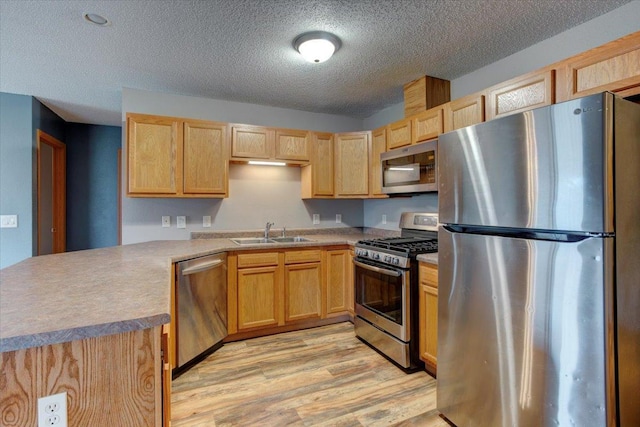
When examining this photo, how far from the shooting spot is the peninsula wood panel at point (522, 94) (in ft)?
6.14

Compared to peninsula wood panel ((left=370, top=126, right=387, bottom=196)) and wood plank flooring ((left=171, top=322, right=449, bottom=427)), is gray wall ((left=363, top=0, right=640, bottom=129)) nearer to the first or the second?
peninsula wood panel ((left=370, top=126, right=387, bottom=196))

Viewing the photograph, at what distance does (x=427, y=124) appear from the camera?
2.78 meters

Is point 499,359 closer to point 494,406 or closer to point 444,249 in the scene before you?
point 494,406

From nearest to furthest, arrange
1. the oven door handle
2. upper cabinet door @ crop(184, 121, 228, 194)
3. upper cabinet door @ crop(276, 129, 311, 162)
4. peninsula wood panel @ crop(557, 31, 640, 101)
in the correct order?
peninsula wood panel @ crop(557, 31, 640, 101) → the oven door handle → upper cabinet door @ crop(184, 121, 228, 194) → upper cabinet door @ crop(276, 129, 311, 162)

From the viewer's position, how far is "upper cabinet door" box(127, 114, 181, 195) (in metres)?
2.96

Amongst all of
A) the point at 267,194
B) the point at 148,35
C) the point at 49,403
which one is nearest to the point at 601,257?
the point at 49,403

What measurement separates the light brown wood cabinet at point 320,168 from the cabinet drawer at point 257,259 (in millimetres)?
952

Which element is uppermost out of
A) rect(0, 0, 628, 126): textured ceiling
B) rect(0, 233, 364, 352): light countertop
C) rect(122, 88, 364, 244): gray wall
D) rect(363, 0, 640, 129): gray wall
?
rect(0, 0, 628, 126): textured ceiling

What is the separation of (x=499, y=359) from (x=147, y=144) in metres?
3.18

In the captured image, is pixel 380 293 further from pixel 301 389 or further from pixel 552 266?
pixel 552 266

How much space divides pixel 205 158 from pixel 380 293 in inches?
83.0

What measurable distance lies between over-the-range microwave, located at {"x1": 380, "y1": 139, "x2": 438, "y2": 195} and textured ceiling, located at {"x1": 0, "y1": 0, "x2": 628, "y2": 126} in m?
0.69

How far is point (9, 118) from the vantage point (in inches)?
133

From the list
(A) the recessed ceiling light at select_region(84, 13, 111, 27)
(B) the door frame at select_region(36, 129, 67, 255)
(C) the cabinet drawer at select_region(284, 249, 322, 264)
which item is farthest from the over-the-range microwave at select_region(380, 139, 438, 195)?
(B) the door frame at select_region(36, 129, 67, 255)
